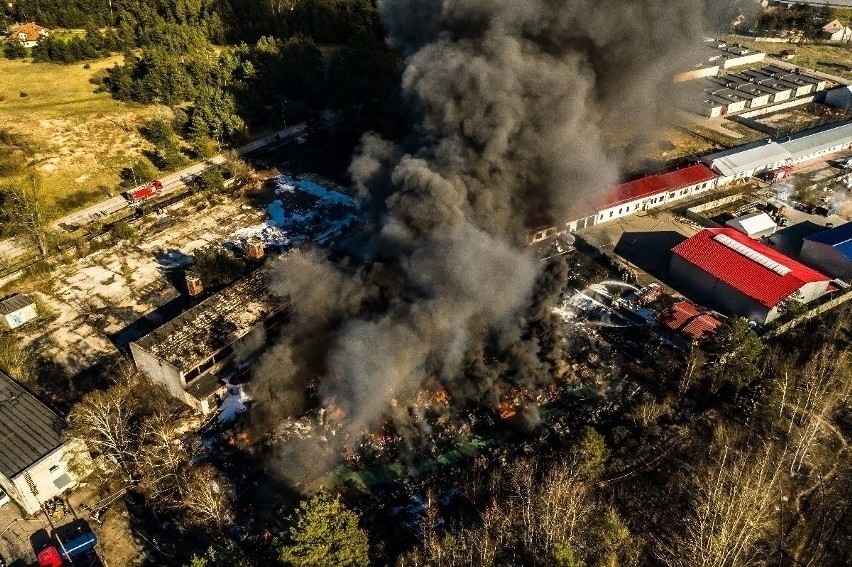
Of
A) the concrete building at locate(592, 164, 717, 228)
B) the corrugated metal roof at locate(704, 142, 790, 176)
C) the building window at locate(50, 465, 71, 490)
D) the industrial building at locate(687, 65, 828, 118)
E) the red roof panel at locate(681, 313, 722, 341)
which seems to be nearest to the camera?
the building window at locate(50, 465, 71, 490)

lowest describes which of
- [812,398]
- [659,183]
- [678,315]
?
[812,398]

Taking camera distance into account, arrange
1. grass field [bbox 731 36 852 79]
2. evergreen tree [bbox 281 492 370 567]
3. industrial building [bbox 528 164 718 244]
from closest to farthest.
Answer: evergreen tree [bbox 281 492 370 567] → industrial building [bbox 528 164 718 244] → grass field [bbox 731 36 852 79]

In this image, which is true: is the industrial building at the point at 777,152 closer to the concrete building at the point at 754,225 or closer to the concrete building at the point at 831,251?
the concrete building at the point at 754,225

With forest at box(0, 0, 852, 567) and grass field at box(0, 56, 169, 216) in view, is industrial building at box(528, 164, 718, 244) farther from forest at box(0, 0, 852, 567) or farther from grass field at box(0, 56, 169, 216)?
grass field at box(0, 56, 169, 216)

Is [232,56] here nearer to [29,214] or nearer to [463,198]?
[29,214]

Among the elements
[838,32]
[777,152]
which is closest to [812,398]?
[777,152]

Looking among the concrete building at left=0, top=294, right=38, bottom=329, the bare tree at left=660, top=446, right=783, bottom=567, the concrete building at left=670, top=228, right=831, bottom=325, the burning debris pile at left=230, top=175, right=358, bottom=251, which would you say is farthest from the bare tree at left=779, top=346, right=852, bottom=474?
the concrete building at left=0, top=294, right=38, bottom=329

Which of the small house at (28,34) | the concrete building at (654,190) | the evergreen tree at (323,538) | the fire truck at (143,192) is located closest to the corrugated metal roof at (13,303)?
the fire truck at (143,192)

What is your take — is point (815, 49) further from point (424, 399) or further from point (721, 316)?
point (424, 399)
